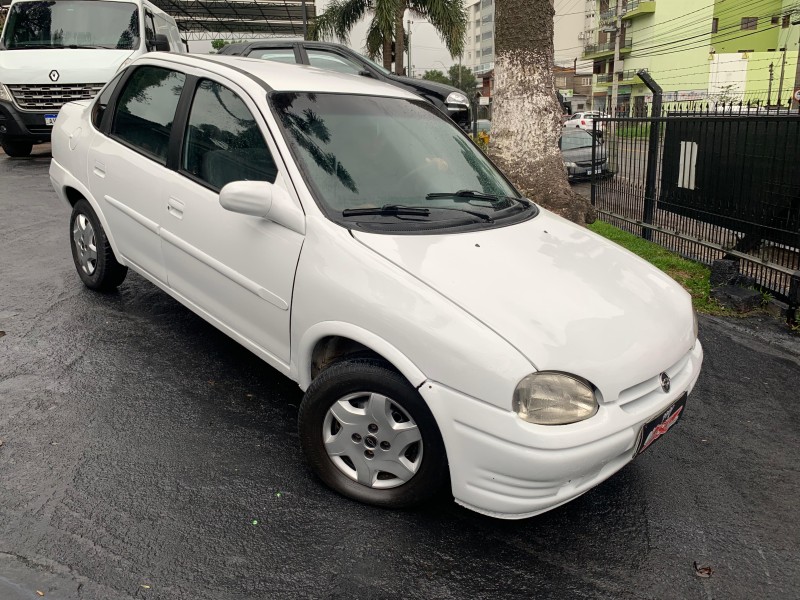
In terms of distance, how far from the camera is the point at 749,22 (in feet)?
194

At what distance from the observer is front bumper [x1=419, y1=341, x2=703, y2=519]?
8.22ft

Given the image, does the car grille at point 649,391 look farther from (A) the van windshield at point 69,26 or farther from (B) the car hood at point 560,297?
(A) the van windshield at point 69,26

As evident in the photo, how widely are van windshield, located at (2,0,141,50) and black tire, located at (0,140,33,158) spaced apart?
171cm

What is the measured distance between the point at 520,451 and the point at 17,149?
12.6 meters

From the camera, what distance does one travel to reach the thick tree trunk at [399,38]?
23.1 meters

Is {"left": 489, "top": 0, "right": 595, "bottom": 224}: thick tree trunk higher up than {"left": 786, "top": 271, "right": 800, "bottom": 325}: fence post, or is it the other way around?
{"left": 489, "top": 0, "right": 595, "bottom": 224}: thick tree trunk

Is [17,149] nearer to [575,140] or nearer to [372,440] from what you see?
[575,140]

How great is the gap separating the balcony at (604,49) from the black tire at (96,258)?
213 feet

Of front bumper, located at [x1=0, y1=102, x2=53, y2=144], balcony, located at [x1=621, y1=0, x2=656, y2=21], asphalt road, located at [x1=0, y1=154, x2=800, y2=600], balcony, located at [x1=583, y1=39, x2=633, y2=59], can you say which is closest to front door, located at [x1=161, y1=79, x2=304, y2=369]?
asphalt road, located at [x1=0, y1=154, x2=800, y2=600]

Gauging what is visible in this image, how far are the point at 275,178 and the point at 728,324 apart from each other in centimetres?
390

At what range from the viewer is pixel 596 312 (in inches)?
112

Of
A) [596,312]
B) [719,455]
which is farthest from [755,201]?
[596,312]

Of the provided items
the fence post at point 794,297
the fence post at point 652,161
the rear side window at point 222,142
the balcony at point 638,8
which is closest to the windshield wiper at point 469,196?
the rear side window at point 222,142

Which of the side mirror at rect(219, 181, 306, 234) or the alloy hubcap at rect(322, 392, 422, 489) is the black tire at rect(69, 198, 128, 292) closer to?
the side mirror at rect(219, 181, 306, 234)
